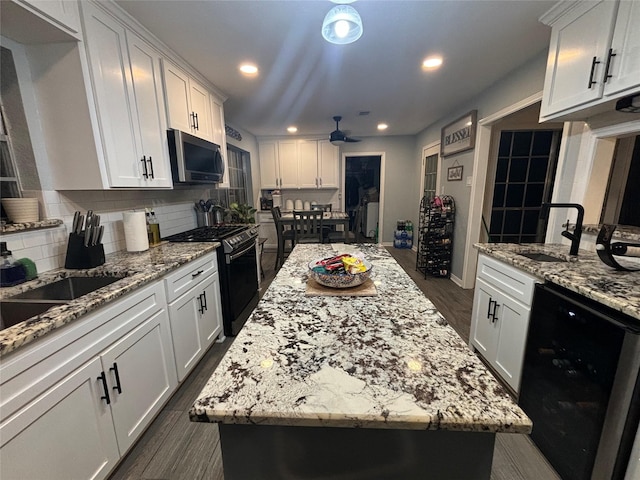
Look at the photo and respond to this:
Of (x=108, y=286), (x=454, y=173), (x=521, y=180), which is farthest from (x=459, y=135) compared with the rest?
(x=108, y=286)

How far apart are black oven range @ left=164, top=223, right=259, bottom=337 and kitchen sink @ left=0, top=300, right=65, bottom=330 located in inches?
44.5

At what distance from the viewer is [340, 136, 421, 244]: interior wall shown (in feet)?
17.9

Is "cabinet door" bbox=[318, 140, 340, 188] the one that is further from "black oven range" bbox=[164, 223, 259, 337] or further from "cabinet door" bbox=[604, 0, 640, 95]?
"cabinet door" bbox=[604, 0, 640, 95]

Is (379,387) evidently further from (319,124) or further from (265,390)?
(319,124)

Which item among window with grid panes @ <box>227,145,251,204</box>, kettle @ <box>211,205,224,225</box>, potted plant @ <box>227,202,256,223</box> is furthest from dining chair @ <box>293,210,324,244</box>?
window with grid panes @ <box>227,145,251,204</box>

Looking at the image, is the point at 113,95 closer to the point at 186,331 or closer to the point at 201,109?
the point at 201,109

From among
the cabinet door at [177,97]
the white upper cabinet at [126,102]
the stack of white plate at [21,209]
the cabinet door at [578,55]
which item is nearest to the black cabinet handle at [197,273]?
the white upper cabinet at [126,102]

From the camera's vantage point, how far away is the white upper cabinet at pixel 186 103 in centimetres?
211

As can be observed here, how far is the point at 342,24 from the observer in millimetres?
1313

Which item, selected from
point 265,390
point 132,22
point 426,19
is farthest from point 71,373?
point 426,19

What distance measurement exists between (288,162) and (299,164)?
9.3 inches

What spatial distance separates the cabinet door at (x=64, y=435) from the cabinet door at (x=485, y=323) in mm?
2253

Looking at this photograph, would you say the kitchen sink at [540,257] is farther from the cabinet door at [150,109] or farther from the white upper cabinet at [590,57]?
the cabinet door at [150,109]

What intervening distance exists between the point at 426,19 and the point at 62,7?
2.04 metres
